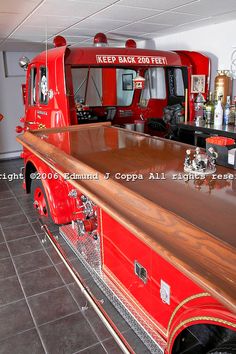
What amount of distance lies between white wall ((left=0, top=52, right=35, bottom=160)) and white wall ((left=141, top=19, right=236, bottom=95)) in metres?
3.55

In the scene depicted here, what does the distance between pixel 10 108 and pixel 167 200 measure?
6.24m

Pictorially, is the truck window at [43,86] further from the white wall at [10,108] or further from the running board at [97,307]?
the white wall at [10,108]

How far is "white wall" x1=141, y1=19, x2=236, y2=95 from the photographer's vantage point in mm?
3848

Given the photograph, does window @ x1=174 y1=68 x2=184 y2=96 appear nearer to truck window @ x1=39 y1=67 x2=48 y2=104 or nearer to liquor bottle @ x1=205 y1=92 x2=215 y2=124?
liquor bottle @ x1=205 y1=92 x2=215 y2=124

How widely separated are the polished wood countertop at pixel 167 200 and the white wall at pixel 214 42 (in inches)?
89.9

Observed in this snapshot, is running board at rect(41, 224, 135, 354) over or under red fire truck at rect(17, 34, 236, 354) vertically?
under

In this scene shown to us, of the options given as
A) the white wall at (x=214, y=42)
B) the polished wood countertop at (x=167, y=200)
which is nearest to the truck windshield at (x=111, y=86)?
the white wall at (x=214, y=42)

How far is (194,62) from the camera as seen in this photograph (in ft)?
12.8

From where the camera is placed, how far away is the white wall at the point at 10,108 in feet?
21.4

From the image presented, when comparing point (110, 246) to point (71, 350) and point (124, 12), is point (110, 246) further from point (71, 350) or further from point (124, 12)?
point (124, 12)

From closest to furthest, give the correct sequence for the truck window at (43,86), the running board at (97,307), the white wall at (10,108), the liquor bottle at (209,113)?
1. the running board at (97,307)
2. the truck window at (43,86)
3. the liquor bottle at (209,113)
4. the white wall at (10,108)

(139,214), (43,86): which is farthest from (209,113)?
(139,214)

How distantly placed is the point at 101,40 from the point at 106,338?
10.6 feet

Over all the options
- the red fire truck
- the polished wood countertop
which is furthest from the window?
the polished wood countertop
